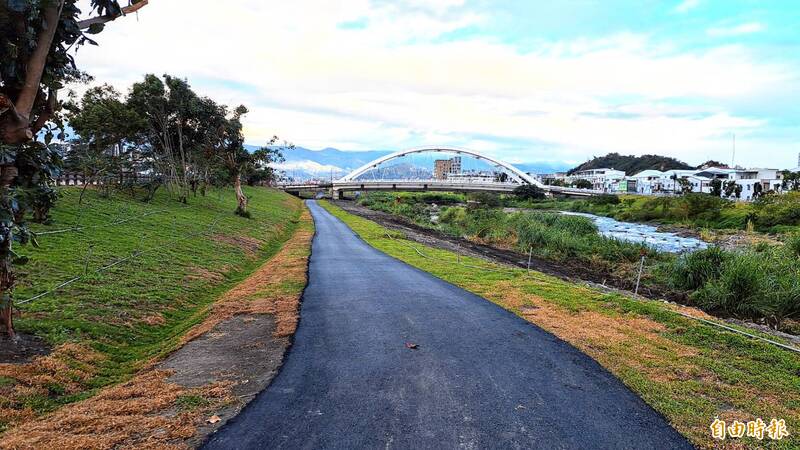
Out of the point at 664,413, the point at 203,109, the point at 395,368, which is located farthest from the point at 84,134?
the point at 664,413

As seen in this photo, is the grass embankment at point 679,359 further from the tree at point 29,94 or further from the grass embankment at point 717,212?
the grass embankment at point 717,212

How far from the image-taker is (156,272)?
14180mm

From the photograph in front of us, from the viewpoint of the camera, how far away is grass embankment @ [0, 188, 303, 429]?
6.86 meters

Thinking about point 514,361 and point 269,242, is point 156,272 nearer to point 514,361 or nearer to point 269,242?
point 514,361

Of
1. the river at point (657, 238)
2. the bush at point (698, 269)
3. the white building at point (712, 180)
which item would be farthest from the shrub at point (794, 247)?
the white building at point (712, 180)

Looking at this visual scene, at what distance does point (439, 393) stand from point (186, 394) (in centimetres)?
350

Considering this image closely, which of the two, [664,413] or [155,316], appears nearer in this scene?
[664,413]

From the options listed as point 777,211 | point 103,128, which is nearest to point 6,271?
point 103,128

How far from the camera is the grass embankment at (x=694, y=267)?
13.9 meters

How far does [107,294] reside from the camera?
11.1m

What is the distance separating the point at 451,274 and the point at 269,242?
53.1 feet

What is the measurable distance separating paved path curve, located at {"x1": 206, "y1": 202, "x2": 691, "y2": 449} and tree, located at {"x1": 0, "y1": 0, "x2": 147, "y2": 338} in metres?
Answer: 4.40

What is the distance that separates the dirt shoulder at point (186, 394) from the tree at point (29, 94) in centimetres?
244

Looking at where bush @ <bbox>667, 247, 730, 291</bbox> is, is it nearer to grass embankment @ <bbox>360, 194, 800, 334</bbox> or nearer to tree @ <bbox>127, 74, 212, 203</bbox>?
grass embankment @ <bbox>360, 194, 800, 334</bbox>
